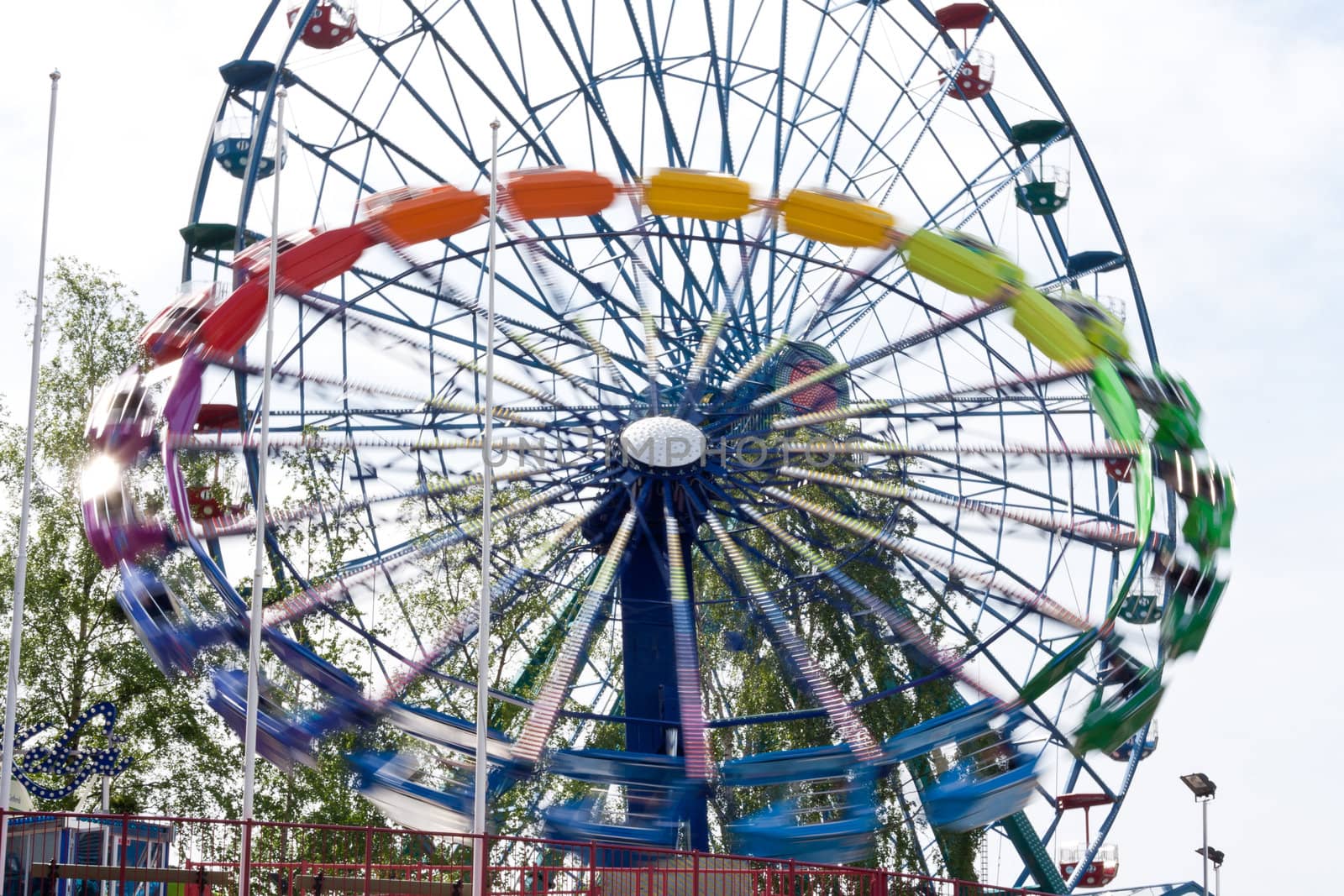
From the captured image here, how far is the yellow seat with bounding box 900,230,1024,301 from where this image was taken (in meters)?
26.1

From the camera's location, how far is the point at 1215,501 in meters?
26.2

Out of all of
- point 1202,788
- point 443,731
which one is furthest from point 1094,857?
point 443,731

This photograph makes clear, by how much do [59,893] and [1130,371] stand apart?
595 inches

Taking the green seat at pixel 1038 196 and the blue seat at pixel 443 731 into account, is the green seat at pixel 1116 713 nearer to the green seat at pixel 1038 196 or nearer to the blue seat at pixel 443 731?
the blue seat at pixel 443 731

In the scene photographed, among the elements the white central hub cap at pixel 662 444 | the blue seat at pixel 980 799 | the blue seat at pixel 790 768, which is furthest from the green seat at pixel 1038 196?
the blue seat at pixel 790 768

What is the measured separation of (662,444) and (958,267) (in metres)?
4.49

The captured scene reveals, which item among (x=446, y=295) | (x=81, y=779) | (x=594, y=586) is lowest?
(x=81, y=779)

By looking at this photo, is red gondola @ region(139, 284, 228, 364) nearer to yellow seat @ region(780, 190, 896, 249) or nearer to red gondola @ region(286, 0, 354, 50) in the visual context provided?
red gondola @ region(286, 0, 354, 50)

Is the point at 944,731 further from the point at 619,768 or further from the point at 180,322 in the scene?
the point at 180,322

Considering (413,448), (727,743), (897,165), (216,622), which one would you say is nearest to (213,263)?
(413,448)

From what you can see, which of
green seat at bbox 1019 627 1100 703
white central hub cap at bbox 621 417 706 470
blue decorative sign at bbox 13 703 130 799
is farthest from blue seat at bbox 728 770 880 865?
blue decorative sign at bbox 13 703 130 799

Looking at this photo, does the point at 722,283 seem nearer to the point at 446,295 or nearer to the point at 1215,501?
the point at 446,295

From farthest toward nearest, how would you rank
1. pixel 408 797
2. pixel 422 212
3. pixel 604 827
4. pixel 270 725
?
pixel 422 212
pixel 270 725
pixel 408 797
pixel 604 827

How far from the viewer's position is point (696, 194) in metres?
26.2
